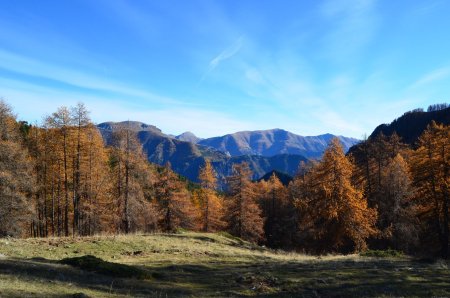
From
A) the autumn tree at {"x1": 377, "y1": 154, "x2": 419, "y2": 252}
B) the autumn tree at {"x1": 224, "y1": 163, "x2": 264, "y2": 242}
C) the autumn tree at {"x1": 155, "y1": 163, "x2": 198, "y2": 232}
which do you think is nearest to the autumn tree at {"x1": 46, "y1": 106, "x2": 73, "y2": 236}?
the autumn tree at {"x1": 155, "y1": 163, "x2": 198, "y2": 232}

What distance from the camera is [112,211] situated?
45094 mm

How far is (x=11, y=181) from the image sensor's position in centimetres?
3456

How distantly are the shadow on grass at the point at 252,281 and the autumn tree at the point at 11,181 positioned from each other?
2149cm

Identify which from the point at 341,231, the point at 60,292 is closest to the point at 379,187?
the point at 341,231

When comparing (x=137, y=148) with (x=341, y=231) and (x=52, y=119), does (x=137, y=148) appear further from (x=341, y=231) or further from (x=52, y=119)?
(x=341, y=231)


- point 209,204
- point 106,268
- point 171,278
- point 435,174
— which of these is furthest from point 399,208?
point 106,268

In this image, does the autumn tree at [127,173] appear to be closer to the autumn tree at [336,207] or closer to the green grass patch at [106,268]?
the autumn tree at [336,207]

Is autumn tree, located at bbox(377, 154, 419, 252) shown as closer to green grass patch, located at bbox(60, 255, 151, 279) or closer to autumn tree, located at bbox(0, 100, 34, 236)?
green grass patch, located at bbox(60, 255, 151, 279)

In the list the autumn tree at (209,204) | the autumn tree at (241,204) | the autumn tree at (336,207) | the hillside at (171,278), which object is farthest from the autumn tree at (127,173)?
the autumn tree at (209,204)

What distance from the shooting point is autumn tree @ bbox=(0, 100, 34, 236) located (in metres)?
34.8

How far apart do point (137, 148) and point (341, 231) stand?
1035 inches

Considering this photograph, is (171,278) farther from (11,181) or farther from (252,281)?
(11,181)

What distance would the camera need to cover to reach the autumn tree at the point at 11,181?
114 feet

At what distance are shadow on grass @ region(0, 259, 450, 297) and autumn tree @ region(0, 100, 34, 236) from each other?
21.5m
